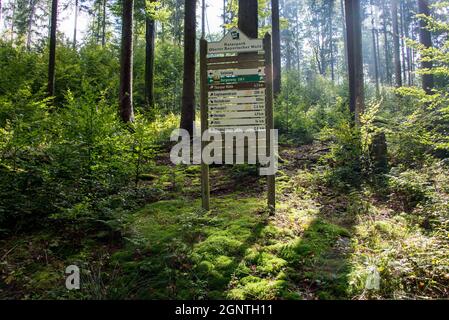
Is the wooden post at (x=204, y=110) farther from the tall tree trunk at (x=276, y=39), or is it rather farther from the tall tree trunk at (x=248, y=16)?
the tall tree trunk at (x=276, y=39)

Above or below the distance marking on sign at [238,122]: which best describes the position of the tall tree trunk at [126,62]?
above

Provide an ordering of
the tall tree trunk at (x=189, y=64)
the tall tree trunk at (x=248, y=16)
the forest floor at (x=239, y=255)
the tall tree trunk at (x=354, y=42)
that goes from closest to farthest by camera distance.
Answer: the forest floor at (x=239, y=255)
the tall tree trunk at (x=248, y=16)
the tall tree trunk at (x=189, y=64)
the tall tree trunk at (x=354, y=42)

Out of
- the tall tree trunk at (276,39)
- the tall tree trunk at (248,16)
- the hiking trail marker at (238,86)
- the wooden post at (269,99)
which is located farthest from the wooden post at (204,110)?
the tall tree trunk at (276,39)

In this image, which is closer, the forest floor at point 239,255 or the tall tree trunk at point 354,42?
the forest floor at point 239,255

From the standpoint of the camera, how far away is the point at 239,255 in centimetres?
421

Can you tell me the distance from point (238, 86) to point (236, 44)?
0.68 metres

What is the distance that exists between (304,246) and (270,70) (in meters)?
2.87

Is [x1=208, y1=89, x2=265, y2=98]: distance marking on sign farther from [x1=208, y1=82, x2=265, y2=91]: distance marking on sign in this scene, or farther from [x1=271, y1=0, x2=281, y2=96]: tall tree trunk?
[x1=271, y1=0, x2=281, y2=96]: tall tree trunk

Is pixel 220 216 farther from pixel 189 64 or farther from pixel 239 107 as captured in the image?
pixel 189 64

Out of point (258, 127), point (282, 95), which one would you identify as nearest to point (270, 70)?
point (258, 127)

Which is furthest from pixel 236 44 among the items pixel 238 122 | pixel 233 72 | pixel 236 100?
pixel 238 122

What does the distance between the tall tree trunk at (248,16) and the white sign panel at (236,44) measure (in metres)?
3.10

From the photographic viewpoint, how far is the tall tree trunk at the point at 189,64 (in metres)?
10.7
